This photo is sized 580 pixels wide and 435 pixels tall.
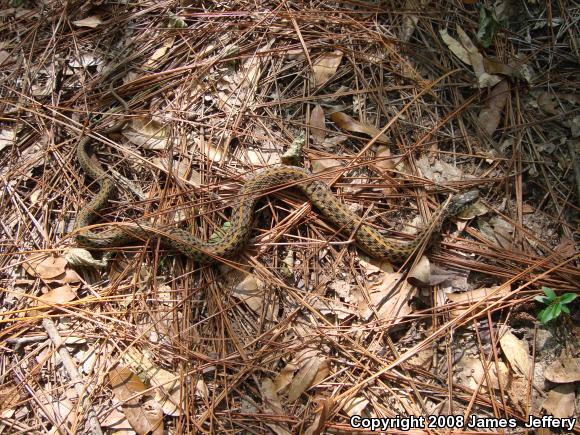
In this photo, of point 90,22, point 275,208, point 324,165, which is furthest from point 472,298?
point 90,22

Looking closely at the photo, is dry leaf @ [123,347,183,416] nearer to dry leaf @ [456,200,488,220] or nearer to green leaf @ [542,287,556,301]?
dry leaf @ [456,200,488,220]

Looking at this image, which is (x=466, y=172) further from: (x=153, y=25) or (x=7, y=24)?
(x=7, y=24)

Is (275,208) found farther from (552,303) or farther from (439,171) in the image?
(552,303)

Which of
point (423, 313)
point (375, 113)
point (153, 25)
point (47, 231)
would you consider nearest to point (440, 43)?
point (375, 113)

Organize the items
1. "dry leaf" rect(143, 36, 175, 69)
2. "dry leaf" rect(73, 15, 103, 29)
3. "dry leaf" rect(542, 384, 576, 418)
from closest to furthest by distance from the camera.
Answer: "dry leaf" rect(542, 384, 576, 418), "dry leaf" rect(143, 36, 175, 69), "dry leaf" rect(73, 15, 103, 29)

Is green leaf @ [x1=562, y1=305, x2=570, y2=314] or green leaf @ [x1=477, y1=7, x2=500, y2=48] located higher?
green leaf @ [x1=477, y1=7, x2=500, y2=48]

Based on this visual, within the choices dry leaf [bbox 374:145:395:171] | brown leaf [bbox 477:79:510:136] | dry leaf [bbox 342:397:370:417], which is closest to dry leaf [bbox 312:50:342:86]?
dry leaf [bbox 374:145:395:171]
